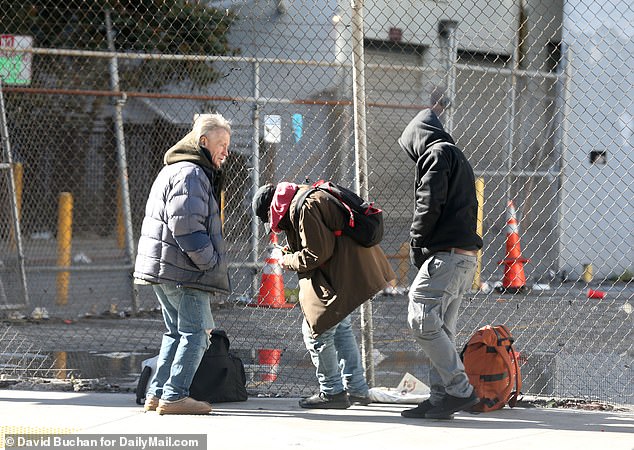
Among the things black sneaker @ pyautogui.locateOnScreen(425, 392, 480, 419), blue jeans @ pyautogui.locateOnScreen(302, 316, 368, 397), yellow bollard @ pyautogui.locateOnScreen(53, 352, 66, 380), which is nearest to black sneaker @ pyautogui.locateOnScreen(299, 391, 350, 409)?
blue jeans @ pyautogui.locateOnScreen(302, 316, 368, 397)

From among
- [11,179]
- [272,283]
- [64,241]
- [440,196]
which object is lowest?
[440,196]

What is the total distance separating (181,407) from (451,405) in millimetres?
1567

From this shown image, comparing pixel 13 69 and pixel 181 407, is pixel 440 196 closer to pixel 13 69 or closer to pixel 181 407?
pixel 181 407

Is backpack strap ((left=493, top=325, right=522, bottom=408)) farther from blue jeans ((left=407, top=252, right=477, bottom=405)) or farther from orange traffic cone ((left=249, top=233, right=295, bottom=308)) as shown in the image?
orange traffic cone ((left=249, top=233, right=295, bottom=308))

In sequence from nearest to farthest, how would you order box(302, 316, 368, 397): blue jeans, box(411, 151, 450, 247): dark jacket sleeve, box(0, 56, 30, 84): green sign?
1. box(411, 151, 450, 247): dark jacket sleeve
2. box(302, 316, 368, 397): blue jeans
3. box(0, 56, 30, 84): green sign

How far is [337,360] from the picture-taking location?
6105 millimetres

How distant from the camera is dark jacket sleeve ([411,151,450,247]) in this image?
5465 mm

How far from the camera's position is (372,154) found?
11.8m

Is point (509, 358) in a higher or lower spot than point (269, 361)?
lower

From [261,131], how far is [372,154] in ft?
5.06

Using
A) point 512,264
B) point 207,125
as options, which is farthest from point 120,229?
point 207,125

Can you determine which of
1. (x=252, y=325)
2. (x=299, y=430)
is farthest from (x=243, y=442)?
(x=252, y=325)

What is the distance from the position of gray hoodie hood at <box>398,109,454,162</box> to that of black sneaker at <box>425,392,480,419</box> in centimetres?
141

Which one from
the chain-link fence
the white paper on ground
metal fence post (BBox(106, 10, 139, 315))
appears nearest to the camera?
the white paper on ground
